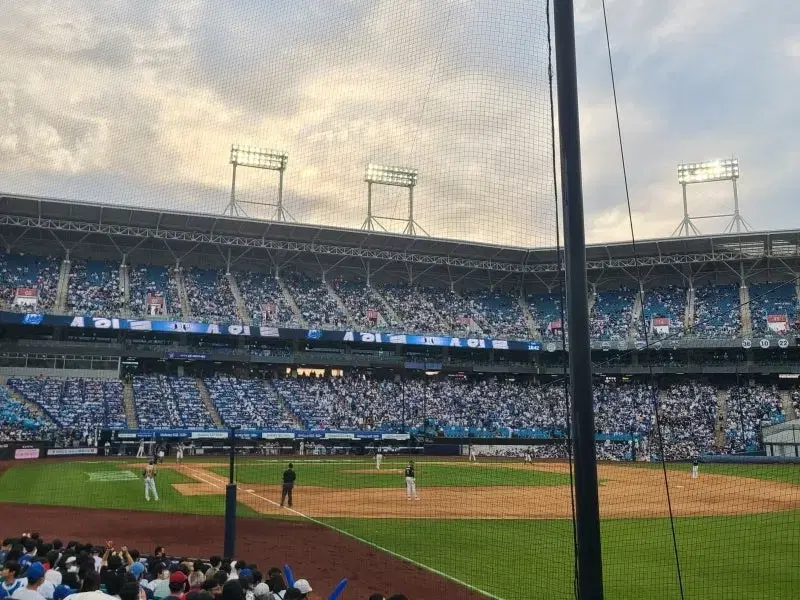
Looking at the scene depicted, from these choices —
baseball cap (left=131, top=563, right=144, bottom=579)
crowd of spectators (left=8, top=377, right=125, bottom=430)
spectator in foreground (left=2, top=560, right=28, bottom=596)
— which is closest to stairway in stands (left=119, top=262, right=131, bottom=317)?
crowd of spectators (left=8, top=377, right=125, bottom=430)

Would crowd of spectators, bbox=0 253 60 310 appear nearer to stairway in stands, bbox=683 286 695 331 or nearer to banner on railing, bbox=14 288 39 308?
banner on railing, bbox=14 288 39 308

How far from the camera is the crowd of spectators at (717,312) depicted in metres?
48.5

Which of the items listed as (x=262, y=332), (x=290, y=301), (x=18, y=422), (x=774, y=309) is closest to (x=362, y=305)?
(x=290, y=301)

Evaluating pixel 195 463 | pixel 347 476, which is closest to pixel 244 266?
pixel 195 463

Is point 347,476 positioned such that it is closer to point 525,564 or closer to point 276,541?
point 276,541

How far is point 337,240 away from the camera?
48.4 m

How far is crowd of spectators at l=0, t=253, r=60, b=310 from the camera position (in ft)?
137

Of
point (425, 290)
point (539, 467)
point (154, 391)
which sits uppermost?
point (425, 290)

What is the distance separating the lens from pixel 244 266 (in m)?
51.3

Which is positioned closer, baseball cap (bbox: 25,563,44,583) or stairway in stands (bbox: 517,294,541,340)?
baseball cap (bbox: 25,563,44,583)

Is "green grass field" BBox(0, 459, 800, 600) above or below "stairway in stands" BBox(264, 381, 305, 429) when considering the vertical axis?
below

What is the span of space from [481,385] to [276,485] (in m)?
29.0

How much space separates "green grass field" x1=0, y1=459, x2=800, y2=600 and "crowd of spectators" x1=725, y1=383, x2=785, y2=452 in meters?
26.2

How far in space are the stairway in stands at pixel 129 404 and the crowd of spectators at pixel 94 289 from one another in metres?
4.95
